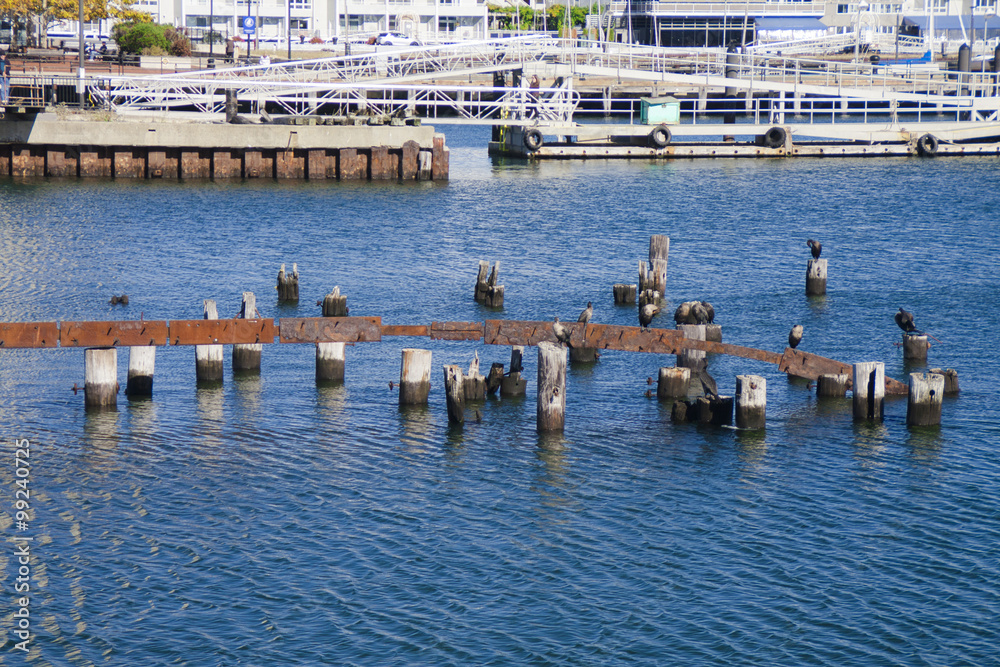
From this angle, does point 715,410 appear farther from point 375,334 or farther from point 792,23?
point 792,23

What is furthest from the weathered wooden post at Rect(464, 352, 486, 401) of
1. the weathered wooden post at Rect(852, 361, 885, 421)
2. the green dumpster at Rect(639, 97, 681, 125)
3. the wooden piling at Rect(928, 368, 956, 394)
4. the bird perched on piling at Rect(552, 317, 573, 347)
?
the green dumpster at Rect(639, 97, 681, 125)

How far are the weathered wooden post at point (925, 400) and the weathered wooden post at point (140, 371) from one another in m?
17.0

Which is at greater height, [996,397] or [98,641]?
[996,397]

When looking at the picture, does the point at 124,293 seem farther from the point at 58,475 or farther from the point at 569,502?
the point at 569,502

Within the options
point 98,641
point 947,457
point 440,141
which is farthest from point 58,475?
point 440,141

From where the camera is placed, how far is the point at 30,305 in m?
35.6

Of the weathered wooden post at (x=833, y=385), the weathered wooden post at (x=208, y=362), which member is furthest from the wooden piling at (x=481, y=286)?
the weathered wooden post at (x=833, y=385)

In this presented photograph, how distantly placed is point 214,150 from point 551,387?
4721 cm

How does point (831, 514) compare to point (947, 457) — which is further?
point (947, 457)

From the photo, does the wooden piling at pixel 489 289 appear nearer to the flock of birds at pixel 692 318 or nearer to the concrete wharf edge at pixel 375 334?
the flock of birds at pixel 692 318

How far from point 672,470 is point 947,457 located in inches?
230

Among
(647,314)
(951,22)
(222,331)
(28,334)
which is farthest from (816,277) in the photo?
(951,22)

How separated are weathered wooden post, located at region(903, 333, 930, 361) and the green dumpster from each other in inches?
2156

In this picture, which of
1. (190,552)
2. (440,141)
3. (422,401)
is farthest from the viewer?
(440,141)
